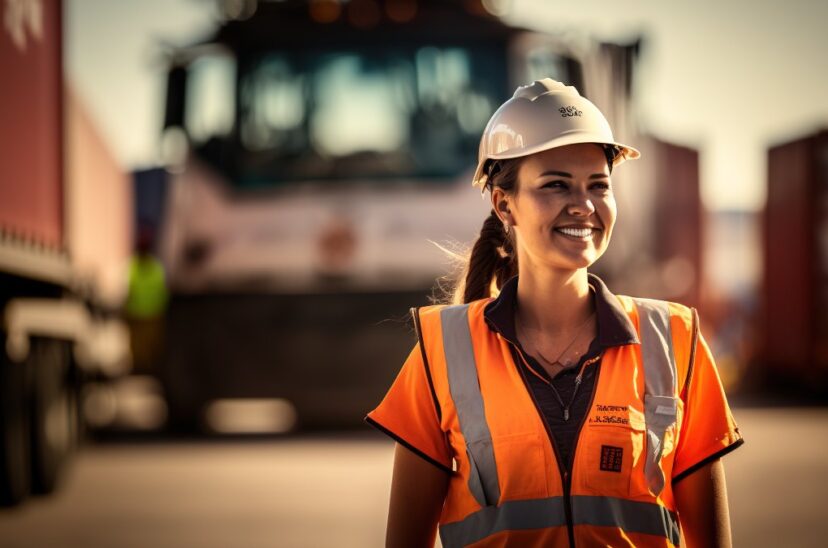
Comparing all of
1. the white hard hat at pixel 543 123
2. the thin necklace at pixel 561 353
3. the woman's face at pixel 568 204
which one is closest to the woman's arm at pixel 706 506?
the thin necklace at pixel 561 353

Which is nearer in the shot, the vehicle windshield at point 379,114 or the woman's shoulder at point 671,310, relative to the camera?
the woman's shoulder at point 671,310

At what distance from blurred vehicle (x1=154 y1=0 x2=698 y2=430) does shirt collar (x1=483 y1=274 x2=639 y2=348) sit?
28.4ft

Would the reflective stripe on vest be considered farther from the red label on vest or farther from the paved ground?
the paved ground

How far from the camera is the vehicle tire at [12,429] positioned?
786cm

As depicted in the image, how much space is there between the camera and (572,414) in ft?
8.94

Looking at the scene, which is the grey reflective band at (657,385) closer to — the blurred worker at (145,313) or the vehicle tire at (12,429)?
the vehicle tire at (12,429)

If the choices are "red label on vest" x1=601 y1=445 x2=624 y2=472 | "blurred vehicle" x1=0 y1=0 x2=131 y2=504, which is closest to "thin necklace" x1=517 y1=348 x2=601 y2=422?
"red label on vest" x1=601 y1=445 x2=624 y2=472

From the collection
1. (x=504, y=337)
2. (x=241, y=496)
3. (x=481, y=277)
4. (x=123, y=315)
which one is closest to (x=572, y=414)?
(x=504, y=337)

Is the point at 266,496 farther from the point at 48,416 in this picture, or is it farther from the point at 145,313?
the point at 145,313

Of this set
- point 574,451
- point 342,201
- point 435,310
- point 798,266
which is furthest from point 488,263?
point 798,266

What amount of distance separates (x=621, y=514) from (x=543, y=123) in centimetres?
89

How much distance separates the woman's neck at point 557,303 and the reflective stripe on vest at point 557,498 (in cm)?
16

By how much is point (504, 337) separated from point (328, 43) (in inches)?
369

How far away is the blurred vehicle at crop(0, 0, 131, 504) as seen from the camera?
784cm
